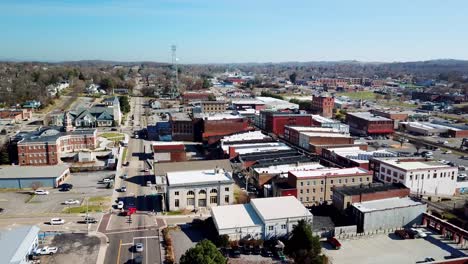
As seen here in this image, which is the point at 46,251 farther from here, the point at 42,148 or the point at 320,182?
the point at 42,148

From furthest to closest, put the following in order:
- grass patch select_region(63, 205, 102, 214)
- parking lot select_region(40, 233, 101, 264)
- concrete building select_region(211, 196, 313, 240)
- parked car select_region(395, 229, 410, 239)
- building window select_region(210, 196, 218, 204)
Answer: building window select_region(210, 196, 218, 204)
grass patch select_region(63, 205, 102, 214)
parked car select_region(395, 229, 410, 239)
concrete building select_region(211, 196, 313, 240)
parking lot select_region(40, 233, 101, 264)

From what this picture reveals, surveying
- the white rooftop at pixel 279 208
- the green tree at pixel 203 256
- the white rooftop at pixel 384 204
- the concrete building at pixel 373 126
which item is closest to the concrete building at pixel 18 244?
the green tree at pixel 203 256

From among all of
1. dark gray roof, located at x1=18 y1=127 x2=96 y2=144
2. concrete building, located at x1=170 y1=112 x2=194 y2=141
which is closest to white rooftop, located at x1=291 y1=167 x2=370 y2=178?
concrete building, located at x1=170 y1=112 x2=194 y2=141

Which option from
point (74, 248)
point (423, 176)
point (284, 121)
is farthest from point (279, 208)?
point (284, 121)

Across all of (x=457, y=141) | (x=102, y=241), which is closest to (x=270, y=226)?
(x=102, y=241)

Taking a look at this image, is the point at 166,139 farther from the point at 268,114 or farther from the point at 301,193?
the point at 301,193

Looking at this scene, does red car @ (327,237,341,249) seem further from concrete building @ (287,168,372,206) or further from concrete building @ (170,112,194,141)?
concrete building @ (170,112,194,141)
